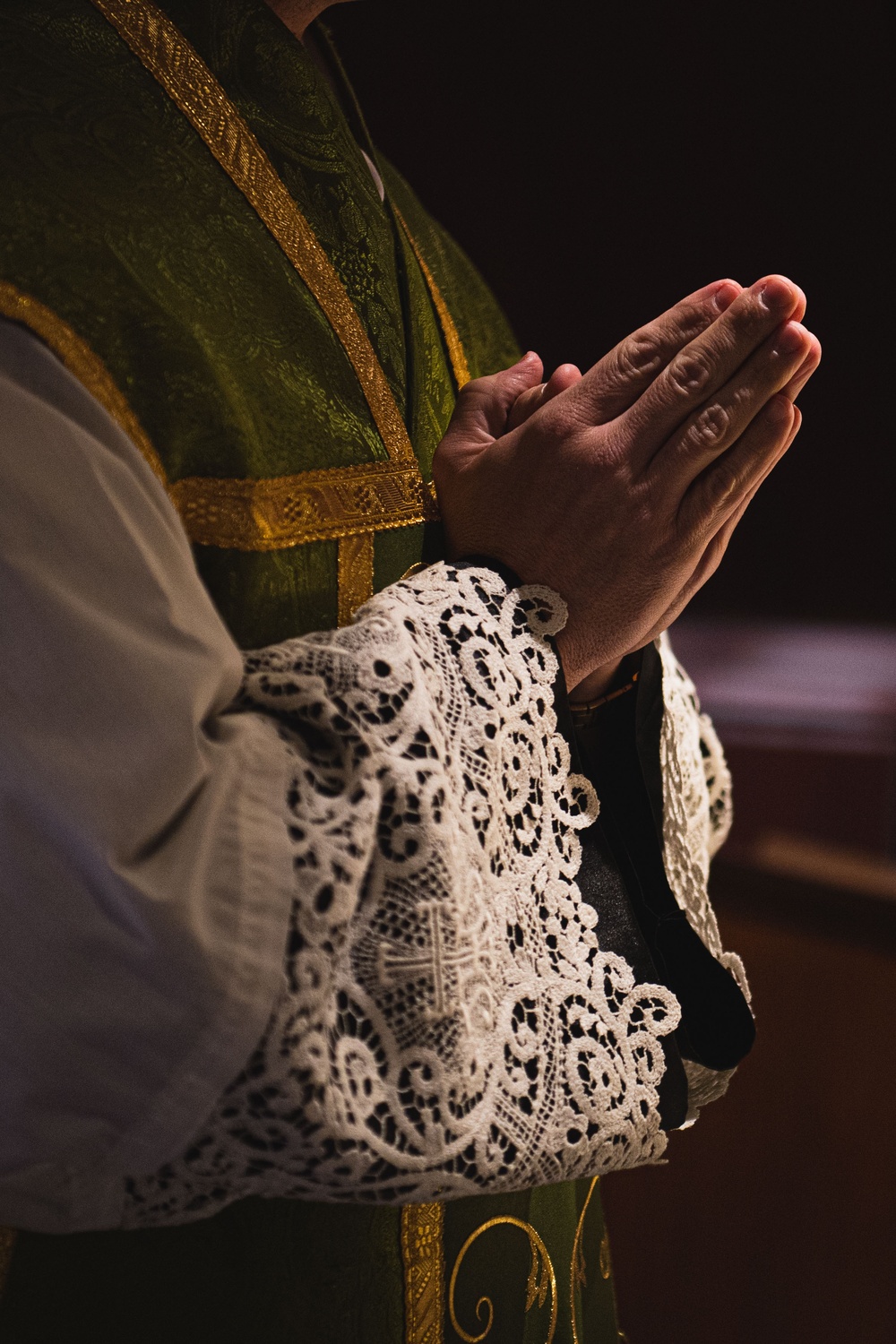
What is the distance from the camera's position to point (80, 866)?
0.56 meters

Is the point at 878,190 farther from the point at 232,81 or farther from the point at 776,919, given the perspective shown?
the point at 232,81

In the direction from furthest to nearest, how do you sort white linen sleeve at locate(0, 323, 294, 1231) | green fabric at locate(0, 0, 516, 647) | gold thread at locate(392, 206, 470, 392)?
gold thread at locate(392, 206, 470, 392) < green fabric at locate(0, 0, 516, 647) < white linen sleeve at locate(0, 323, 294, 1231)

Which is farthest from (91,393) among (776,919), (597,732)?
(776,919)

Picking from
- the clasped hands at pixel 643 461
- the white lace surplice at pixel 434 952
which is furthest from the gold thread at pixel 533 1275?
the clasped hands at pixel 643 461

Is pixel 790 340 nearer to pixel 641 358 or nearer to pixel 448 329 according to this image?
pixel 641 358

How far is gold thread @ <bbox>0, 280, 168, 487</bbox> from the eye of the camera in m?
0.66

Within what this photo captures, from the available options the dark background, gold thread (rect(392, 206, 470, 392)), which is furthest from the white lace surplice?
the dark background

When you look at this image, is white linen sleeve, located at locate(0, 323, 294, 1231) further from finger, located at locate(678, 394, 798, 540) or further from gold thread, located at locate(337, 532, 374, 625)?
finger, located at locate(678, 394, 798, 540)

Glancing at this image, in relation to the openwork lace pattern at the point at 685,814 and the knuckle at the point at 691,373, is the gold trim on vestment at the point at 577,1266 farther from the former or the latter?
the knuckle at the point at 691,373

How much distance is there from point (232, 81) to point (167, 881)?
2.09ft

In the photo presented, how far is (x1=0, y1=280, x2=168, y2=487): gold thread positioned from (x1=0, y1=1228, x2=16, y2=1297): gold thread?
A: 47cm

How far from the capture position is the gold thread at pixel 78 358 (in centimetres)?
66

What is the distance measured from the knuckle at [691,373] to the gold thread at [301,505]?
21 cm

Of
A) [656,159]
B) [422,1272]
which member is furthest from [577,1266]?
[656,159]
